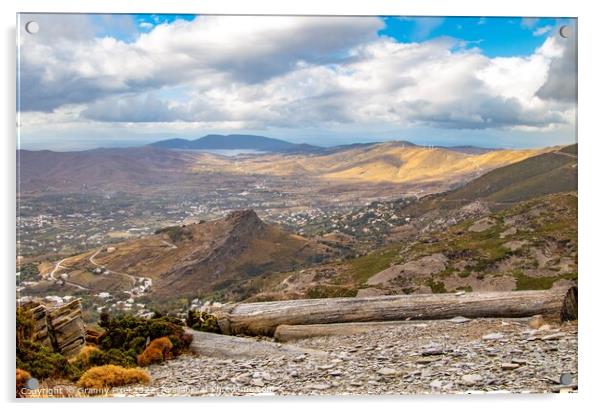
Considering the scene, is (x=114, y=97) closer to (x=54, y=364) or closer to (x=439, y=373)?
(x=54, y=364)

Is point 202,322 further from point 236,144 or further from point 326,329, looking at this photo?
point 236,144

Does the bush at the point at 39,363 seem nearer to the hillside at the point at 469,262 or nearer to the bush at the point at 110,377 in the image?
the bush at the point at 110,377

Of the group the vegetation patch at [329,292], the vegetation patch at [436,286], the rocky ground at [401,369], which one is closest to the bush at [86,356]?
the rocky ground at [401,369]

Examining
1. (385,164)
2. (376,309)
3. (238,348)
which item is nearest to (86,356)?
(238,348)

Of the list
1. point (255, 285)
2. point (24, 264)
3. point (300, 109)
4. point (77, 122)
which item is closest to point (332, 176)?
point (300, 109)

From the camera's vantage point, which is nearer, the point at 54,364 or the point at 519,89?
the point at 54,364

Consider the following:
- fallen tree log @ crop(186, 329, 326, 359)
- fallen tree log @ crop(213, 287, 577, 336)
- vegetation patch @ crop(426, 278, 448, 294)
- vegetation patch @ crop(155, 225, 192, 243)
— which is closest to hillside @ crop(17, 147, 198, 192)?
vegetation patch @ crop(155, 225, 192, 243)
